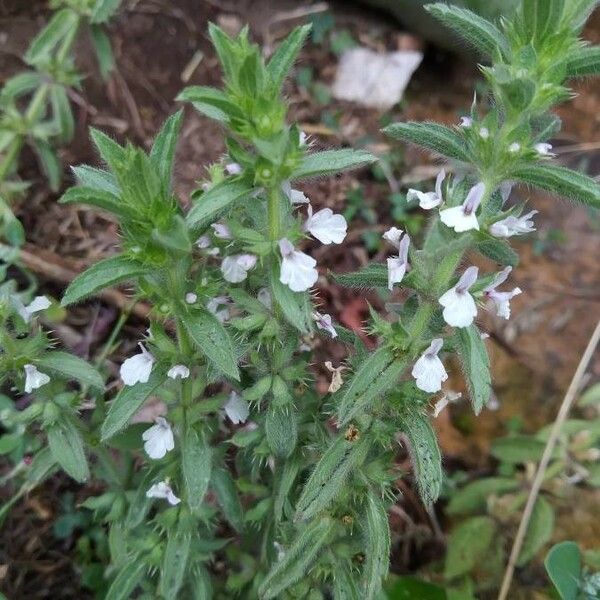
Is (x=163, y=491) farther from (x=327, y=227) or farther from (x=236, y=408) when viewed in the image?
(x=327, y=227)

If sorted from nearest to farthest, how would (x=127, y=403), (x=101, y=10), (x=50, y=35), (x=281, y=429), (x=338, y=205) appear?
(x=127, y=403) < (x=281, y=429) < (x=101, y=10) < (x=50, y=35) < (x=338, y=205)

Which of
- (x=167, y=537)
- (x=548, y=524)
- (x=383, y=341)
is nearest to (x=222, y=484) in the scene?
(x=167, y=537)

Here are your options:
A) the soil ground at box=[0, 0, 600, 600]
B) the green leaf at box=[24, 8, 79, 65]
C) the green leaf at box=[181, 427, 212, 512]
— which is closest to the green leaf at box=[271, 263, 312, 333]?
the green leaf at box=[181, 427, 212, 512]

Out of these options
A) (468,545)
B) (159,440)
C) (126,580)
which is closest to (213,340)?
(159,440)

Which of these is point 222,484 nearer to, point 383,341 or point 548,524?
point 383,341

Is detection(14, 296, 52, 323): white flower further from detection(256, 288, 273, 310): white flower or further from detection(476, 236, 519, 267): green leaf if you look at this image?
detection(476, 236, 519, 267): green leaf

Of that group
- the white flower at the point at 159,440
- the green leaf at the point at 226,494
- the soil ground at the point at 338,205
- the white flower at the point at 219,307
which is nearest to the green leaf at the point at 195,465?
the white flower at the point at 159,440

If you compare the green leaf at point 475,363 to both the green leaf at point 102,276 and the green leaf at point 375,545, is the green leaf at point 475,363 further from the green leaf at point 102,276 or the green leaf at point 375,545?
the green leaf at point 102,276
